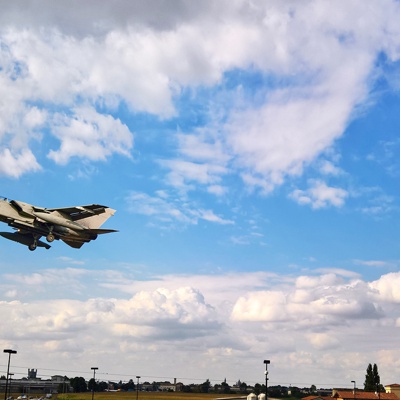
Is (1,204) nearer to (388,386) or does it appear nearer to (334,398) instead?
(334,398)

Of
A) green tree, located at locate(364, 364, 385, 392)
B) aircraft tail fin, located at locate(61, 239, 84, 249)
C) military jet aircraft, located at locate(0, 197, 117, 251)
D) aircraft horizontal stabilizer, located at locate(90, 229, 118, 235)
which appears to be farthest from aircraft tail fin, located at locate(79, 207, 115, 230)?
green tree, located at locate(364, 364, 385, 392)

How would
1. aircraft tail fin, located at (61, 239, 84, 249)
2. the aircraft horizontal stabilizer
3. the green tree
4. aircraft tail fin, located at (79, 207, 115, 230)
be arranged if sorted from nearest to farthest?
the aircraft horizontal stabilizer, aircraft tail fin, located at (79, 207, 115, 230), aircraft tail fin, located at (61, 239, 84, 249), the green tree

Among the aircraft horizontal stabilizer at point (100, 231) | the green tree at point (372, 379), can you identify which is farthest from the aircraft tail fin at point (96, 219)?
the green tree at point (372, 379)

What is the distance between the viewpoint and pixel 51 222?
6119cm

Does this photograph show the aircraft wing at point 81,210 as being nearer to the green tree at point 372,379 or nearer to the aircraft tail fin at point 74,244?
the aircraft tail fin at point 74,244

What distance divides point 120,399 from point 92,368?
1326 inches

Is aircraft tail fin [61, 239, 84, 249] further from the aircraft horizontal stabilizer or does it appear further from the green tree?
the green tree

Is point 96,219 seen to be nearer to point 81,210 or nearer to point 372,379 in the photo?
point 81,210

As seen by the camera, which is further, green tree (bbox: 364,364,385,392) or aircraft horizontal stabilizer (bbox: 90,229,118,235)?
green tree (bbox: 364,364,385,392)

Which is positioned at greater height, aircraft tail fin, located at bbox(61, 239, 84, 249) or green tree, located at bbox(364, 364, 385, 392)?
aircraft tail fin, located at bbox(61, 239, 84, 249)

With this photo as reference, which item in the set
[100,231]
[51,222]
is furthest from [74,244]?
[51,222]

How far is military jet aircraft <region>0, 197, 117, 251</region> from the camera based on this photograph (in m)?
60.6

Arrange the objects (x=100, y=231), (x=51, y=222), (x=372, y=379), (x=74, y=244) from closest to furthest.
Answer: (x=51, y=222)
(x=100, y=231)
(x=74, y=244)
(x=372, y=379)

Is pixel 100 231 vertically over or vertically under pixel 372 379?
over
